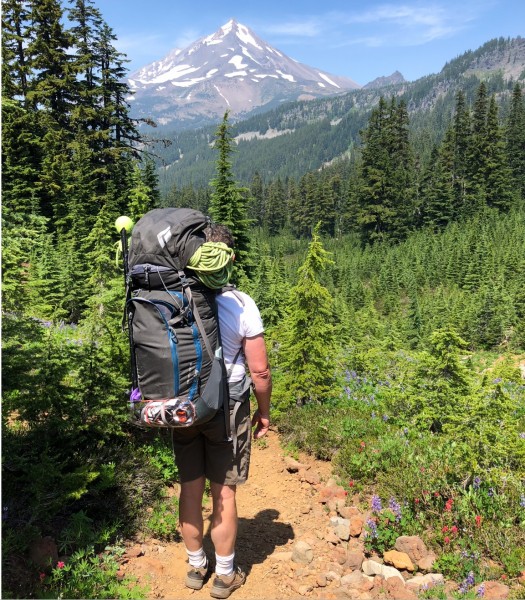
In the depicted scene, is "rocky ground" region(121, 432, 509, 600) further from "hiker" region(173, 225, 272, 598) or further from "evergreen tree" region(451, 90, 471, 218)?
"evergreen tree" region(451, 90, 471, 218)

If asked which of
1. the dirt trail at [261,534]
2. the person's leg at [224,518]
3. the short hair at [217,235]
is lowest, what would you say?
the dirt trail at [261,534]

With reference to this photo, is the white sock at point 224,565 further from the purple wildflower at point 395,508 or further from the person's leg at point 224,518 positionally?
the purple wildflower at point 395,508

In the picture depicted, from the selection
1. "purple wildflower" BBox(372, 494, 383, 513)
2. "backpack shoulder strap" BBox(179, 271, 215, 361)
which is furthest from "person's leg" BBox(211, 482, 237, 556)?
"purple wildflower" BBox(372, 494, 383, 513)

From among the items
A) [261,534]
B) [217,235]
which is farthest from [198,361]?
[261,534]

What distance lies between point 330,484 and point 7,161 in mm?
25246

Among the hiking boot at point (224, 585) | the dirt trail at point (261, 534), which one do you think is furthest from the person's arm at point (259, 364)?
the dirt trail at point (261, 534)

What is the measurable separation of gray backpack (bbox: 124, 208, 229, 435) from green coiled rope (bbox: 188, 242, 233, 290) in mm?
45

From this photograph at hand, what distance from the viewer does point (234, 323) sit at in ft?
10.6

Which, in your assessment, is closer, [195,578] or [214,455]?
[214,455]

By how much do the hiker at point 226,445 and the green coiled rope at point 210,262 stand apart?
17 centimetres

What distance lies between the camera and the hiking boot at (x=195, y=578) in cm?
350

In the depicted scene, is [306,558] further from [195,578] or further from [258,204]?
[258,204]

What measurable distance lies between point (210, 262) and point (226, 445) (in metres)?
1.41

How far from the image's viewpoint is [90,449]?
171 inches
